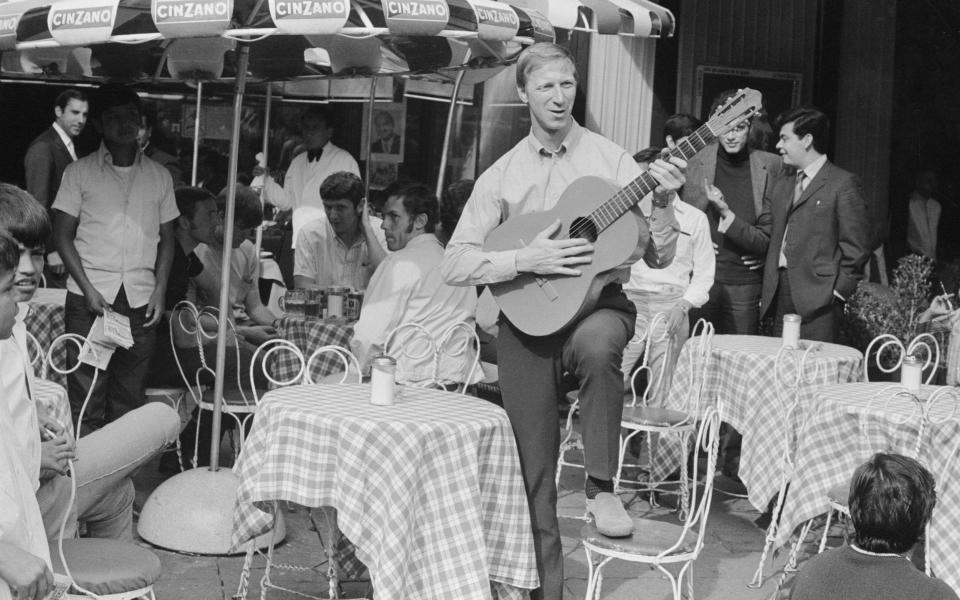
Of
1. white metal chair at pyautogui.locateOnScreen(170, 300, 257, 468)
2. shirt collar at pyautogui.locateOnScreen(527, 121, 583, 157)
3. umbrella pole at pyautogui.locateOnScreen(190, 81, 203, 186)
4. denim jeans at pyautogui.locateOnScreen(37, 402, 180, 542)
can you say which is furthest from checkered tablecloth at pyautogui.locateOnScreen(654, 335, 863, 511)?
umbrella pole at pyautogui.locateOnScreen(190, 81, 203, 186)

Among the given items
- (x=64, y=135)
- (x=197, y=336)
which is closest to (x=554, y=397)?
(x=197, y=336)

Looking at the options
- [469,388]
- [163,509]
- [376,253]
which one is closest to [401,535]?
[163,509]

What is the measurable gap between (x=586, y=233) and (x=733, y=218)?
3.70m

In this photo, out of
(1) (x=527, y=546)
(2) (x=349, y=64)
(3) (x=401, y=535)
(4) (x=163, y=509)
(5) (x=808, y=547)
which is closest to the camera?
(3) (x=401, y=535)

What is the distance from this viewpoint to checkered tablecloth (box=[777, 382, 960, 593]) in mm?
4809

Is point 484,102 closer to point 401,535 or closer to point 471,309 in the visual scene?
point 471,309

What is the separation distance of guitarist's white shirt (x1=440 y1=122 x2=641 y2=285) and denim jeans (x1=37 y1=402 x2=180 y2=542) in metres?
1.13

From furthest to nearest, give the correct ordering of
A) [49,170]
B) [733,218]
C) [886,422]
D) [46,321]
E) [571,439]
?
[49,170] < [733,218] < [571,439] < [46,321] < [886,422]

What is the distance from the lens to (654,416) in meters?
6.46

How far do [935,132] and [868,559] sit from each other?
7693 millimetres

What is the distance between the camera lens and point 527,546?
4406mm

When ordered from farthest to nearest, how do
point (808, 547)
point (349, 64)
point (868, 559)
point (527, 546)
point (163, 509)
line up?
point (349, 64) < point (808, 547) < point (163, 509) < point (527, 546) < point (868, 559)

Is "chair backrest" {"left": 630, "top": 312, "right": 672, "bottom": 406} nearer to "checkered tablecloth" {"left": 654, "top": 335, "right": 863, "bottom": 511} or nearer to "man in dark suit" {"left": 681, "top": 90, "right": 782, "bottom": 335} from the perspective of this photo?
"checkered tablecloth" {"left": 654, "top": 335, "right": 863, "bottom": 511}

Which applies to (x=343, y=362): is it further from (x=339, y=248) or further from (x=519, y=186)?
(x=519, y=186)
